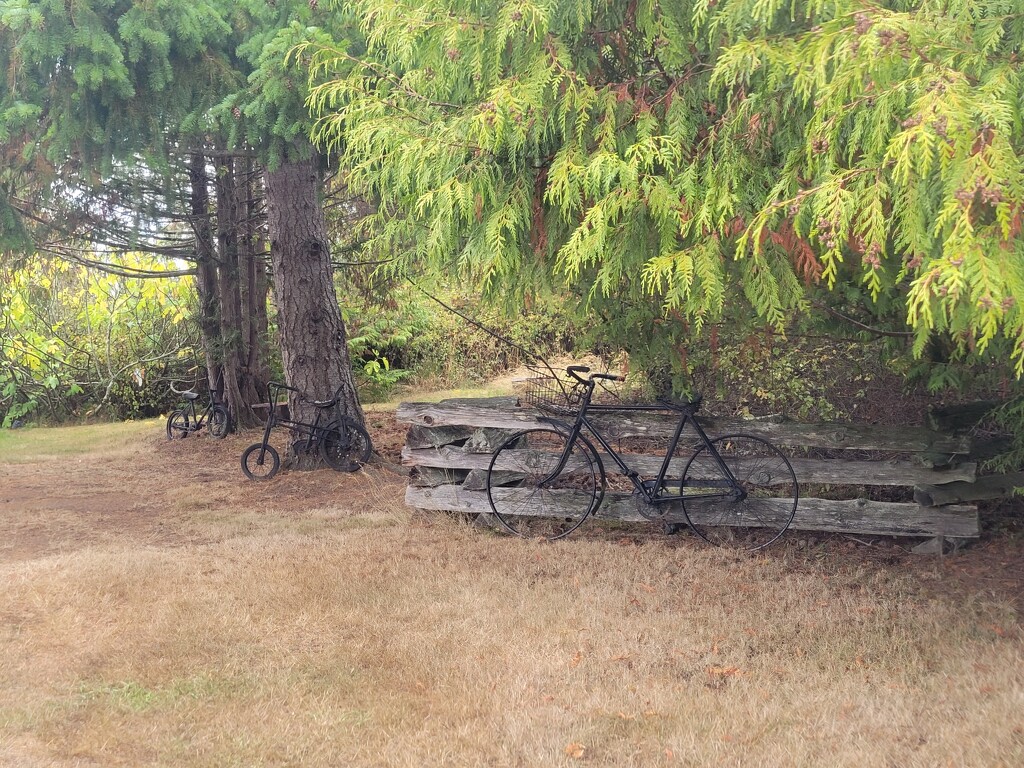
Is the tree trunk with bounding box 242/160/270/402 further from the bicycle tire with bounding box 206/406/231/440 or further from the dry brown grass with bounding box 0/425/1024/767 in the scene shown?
the dry brown grass with bounding box 0/425/1024/767

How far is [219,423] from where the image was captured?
13898mm

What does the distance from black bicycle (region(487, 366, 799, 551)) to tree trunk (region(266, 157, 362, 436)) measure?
3.62 metres

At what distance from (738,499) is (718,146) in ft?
10.3

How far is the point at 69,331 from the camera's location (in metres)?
17.0

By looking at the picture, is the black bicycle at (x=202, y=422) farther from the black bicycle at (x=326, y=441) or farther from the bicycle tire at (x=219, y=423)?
the black bicycle at (x=326, y=441)

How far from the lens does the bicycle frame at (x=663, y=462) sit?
21.8ft

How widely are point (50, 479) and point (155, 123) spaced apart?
4870mm

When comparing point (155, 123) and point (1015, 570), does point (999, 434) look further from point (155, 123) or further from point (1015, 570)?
point (155, 123)

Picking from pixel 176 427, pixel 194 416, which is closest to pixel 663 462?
pixel 194 416

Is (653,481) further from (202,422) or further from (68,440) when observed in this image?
(68,440)

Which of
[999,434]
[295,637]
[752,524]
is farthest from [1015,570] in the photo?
[295,637]

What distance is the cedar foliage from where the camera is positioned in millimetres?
2891

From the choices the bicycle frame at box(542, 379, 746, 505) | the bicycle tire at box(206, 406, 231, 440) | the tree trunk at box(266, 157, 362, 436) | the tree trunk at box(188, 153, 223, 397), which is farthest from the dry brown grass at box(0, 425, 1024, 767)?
the tree trunk at box(188, 153, 223, 397)

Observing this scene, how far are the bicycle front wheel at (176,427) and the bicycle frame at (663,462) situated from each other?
27.5 feet
